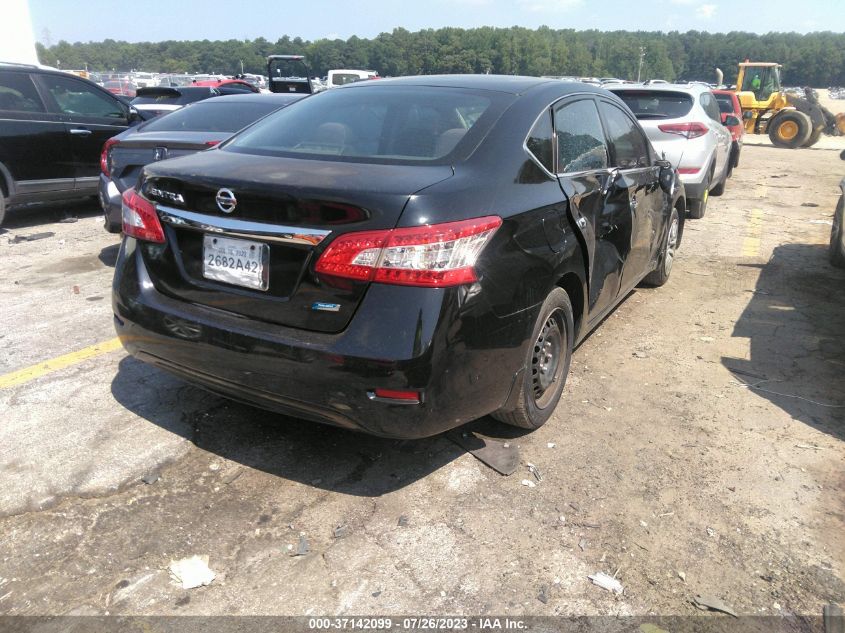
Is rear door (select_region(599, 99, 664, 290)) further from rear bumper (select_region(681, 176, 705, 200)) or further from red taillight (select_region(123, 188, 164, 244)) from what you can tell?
rear bumper (select_region(681, 176, 705, 200))

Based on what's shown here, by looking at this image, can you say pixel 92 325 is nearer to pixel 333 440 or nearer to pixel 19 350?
pixel 19 350

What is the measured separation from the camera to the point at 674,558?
267 centimetres

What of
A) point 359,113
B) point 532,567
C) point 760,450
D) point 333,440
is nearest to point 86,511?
point 333,440

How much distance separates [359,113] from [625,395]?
221 centimetres

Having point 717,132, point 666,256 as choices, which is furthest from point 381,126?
point 717,132

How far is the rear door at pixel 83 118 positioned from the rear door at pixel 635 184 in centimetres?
666

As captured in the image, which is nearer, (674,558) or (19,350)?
(674,558)

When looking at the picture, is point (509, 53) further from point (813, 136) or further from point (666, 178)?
point (666, 178)

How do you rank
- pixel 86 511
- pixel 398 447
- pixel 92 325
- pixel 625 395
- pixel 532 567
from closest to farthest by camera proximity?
pixel 532 567
pixel 86 511
pixel 398 447
pixel 625 395
pixel 92 325

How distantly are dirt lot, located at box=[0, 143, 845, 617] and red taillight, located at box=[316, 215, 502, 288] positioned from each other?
104cm

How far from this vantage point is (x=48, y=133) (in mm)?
7988

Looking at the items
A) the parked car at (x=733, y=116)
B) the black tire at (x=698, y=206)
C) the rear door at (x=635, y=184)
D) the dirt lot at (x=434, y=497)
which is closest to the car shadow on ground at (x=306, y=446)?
the dirt lot at (x=434, y=497)

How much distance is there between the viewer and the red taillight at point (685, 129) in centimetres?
870

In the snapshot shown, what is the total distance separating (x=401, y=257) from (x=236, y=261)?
72cm
